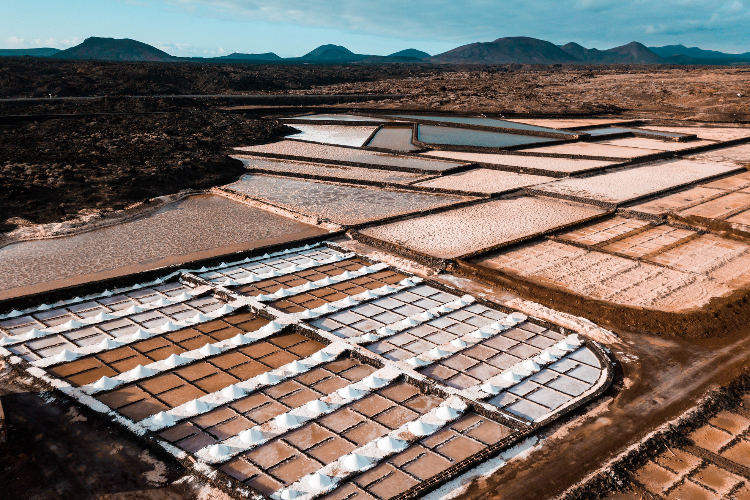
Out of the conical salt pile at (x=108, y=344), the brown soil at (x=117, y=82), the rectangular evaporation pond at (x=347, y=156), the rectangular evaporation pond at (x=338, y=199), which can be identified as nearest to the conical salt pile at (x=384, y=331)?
the conical salt pile at (x=108, y=344)

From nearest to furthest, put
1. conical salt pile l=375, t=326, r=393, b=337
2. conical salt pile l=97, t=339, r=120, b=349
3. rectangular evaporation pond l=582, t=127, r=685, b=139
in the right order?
conical salt pile l=97, t=339, r=120, b=349, conical salt pile l=375, t=326, r=393, b=337, rectangular evaporation pond l=582, t=127, r=685, b=139

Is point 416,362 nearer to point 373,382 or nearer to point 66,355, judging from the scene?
point 373,382

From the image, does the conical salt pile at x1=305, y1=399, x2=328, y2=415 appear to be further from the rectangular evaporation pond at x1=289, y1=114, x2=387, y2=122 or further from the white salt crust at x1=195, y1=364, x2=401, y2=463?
the rectangular evaporation pond at x1=289, y1=114, x2=387, y2=122

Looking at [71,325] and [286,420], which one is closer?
[286,420]

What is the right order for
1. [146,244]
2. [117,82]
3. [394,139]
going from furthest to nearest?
[117,82] < [394,139] < [146,244]

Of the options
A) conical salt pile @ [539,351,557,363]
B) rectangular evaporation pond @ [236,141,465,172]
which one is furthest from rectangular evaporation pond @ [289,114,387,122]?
conical salt pile @ [539,351,557,363]

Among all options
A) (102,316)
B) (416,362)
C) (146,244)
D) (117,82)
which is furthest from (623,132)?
(117,82)

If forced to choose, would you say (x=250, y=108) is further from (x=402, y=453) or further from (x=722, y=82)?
(x=722, y=82)
